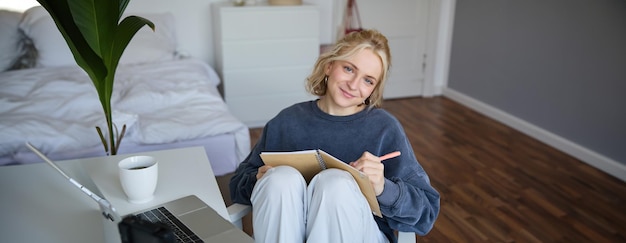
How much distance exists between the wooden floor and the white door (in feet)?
2.17

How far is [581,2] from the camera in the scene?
303 cm

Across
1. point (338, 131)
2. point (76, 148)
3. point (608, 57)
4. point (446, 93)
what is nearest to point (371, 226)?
point (338, 131)

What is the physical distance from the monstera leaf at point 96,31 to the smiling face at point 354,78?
516mm

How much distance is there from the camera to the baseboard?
2.91 meters

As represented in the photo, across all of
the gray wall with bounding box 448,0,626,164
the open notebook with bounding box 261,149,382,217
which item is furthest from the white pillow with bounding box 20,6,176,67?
the gray wall with bounding box 448,0,626,164

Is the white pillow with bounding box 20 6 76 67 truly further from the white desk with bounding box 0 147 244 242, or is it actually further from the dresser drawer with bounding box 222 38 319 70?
the white desk with bounding box 0 147 244 242

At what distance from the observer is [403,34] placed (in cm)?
422

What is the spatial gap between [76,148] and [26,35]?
1407 mm

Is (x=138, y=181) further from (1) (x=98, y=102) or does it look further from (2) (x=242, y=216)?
(1) (x=98, y=102)

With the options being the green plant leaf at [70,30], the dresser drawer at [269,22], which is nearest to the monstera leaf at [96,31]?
the green plant leaf at [70,30]

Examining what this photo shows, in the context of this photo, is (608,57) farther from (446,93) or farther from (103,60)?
(103,60)

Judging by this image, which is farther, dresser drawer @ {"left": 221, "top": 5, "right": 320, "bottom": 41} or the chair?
dresser drawer @ {"left": 221, "top": 5, "right": 320, "bottom": 41}

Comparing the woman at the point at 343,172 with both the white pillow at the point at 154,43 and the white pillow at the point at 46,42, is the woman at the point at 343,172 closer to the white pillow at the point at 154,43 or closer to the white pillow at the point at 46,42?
the white pillow at the point at 154,43

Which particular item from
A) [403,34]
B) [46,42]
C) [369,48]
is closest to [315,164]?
[369,48]
